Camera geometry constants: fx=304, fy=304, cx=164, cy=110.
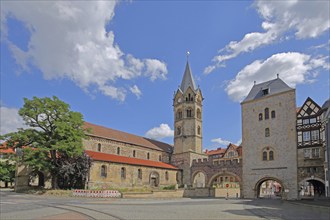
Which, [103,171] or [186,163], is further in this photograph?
A: [186,163]

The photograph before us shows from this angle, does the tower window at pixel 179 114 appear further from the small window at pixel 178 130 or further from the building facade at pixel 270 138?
the building facade at pixel 270 138

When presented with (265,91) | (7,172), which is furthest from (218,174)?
(7,172)

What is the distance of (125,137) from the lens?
176ft

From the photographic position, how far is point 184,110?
5975 centimetres

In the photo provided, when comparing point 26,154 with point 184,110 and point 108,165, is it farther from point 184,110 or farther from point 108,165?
point 184,110

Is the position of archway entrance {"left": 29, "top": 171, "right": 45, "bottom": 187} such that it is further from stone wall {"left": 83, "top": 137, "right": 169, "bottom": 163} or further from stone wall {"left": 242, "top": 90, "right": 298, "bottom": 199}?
stone wall {"left": 242, "top": 90, "right": 298, "bottom": 199}

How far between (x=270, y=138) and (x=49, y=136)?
27.4 m

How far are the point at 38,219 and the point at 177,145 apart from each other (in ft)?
153

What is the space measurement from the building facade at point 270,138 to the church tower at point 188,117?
16.0 metres

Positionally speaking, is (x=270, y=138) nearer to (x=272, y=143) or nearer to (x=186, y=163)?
(x=272, y=143)

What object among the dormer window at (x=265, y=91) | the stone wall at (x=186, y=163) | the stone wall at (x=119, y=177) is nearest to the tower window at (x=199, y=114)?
the stone wall at (x=186, y=163)

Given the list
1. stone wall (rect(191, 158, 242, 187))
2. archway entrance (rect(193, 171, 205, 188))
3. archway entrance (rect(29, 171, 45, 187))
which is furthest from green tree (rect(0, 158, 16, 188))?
archway entrance (rect(193, 171, 205, 188))

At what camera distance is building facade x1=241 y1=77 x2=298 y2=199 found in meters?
37.7

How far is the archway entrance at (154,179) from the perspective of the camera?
164 feet
